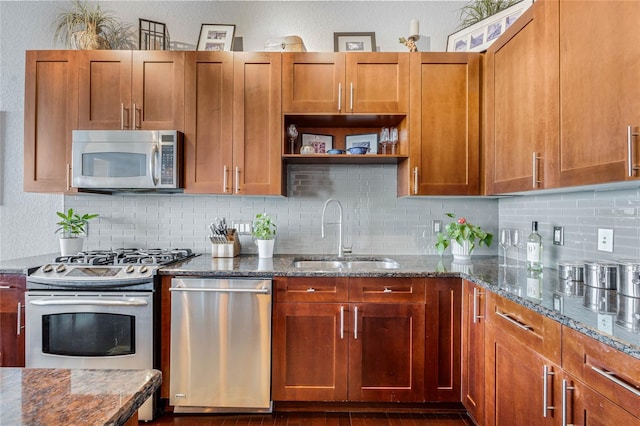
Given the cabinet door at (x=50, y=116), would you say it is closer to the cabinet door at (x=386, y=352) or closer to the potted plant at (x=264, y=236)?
the potted plant at (x=264, y=236)

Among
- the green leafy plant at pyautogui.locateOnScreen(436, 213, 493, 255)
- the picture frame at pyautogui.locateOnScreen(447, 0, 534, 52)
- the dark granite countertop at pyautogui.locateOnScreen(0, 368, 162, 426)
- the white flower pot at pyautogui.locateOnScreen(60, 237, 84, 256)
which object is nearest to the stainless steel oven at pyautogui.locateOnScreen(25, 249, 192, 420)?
the white flower pot at pyautogui.locateOnScreen(60, 237, 84, 256)

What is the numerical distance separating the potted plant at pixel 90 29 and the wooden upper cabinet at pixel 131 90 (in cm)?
19

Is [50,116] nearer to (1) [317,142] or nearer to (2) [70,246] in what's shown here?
(2) [70,246]

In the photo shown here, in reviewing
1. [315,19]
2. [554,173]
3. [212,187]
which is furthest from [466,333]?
[315,19]

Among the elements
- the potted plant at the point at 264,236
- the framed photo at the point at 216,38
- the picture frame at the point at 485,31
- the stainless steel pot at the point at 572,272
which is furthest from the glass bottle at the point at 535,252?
the framed photo at the point at 216,38

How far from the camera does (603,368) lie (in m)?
1.03

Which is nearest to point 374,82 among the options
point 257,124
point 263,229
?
point 257,124

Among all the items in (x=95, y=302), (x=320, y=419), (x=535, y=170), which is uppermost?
(x=535, y=170)

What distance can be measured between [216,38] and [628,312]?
119 inches

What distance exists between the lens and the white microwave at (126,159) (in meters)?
2.39

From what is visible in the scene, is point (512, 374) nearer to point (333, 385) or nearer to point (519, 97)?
point (333, 385)

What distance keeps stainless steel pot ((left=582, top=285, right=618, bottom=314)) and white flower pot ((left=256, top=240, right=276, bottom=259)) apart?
1861 millimetres

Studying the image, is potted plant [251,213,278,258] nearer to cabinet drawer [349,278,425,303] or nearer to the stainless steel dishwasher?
the stainless steel dishwasher

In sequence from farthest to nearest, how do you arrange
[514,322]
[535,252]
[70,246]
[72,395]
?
1. [70,246]
2. [535,252]
3. [514,322]
4. [72,395]
